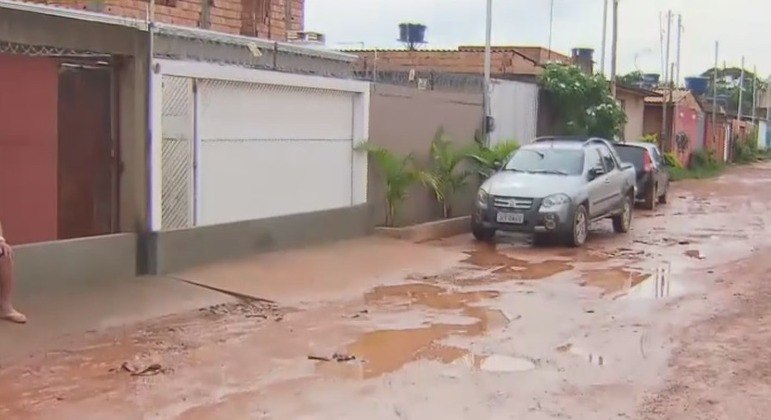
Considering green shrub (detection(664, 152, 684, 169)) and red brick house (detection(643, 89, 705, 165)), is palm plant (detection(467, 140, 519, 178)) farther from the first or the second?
red brick house (detection(643, 89, 705, 165))

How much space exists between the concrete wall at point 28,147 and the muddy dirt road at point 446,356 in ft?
6.18

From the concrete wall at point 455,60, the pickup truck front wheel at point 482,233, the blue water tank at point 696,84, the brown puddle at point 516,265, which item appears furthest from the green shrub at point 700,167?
the brown puddle at point 516,265

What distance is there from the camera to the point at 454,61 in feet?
92.0

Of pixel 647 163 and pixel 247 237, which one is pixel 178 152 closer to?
pixel 247 237

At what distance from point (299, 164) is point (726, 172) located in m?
34.7

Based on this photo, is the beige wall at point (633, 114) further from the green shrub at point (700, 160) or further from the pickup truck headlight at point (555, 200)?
the pickup truck headlight at point (555, 200)

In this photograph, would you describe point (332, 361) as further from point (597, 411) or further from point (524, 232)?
point (524, 232)

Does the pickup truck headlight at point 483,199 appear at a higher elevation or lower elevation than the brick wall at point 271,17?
lower

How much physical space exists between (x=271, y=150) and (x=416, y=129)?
438 cm

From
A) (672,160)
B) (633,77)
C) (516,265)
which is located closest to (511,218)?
(516,265)

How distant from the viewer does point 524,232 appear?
615 inches

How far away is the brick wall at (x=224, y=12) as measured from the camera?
12.8 metres

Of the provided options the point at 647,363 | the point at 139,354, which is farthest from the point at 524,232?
the point at 139,354

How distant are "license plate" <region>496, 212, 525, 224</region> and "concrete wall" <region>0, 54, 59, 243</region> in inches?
290
